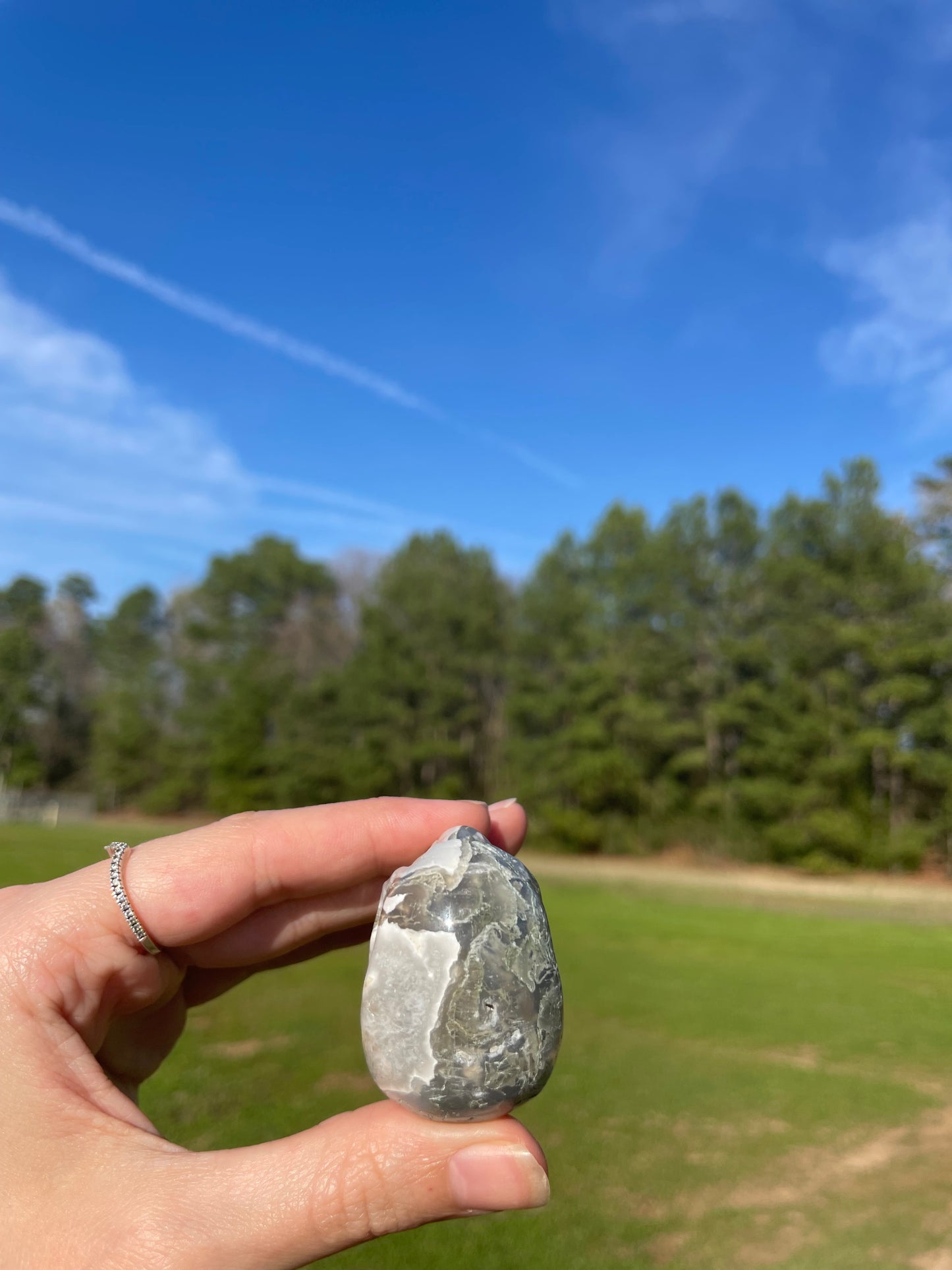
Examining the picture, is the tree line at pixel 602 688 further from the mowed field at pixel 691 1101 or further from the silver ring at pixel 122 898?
the silver ring at pixel 122 898

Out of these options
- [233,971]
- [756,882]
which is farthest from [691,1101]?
[756,882]

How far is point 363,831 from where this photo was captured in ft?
7.69

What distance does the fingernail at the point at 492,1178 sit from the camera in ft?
5.29

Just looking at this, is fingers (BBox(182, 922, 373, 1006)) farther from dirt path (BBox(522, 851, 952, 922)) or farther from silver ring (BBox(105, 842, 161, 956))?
dirt path (BBox(522, 851, 952, 922))

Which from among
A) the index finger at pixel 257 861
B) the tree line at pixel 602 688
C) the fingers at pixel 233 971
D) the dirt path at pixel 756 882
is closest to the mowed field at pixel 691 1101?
the fingers at pixel 233 971

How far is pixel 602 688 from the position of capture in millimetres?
24172

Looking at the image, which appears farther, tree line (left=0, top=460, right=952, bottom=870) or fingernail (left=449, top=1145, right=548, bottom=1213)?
tree line (left=0, top=460, right=952, bottom=870)

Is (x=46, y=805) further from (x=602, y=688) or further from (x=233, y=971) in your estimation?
(x=233, y=971)

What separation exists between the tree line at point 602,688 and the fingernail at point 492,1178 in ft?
65.9

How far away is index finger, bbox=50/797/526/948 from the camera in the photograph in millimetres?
1973

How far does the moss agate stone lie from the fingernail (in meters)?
0.14

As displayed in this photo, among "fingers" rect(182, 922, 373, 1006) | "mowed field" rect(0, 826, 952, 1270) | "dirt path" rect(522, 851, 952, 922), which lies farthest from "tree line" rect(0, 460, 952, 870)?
"fingers" rect(182, 922, 373, 1006)

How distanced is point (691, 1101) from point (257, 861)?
15.6 ft

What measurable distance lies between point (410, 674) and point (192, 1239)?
26385 mm
